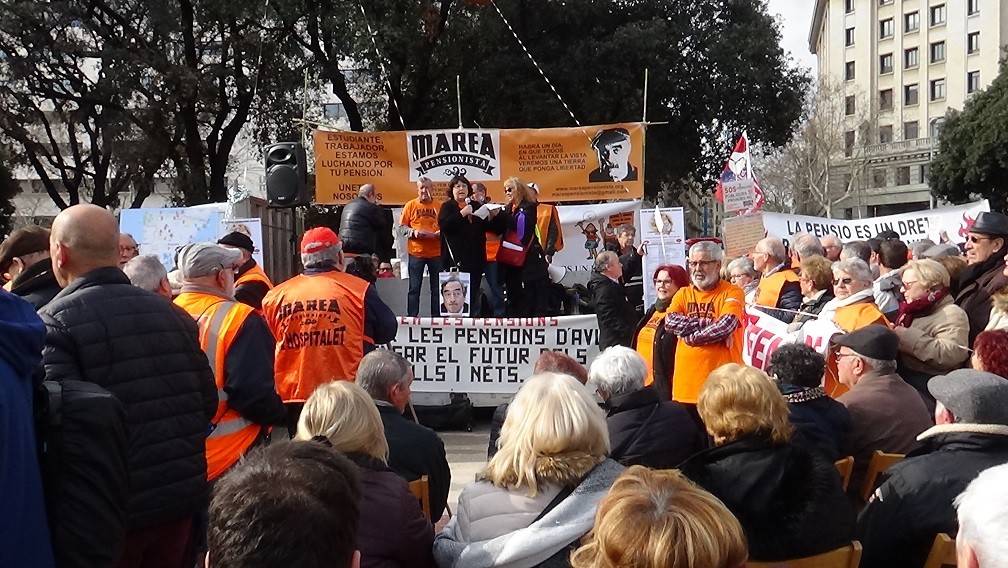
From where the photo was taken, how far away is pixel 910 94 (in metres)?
67.4

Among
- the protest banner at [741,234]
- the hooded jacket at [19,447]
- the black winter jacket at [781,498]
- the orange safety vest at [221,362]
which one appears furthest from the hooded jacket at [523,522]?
the protest banner at [741,234]

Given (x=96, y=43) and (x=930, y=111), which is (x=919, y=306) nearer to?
(x=96, y=43)

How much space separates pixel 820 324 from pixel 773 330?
0.89m

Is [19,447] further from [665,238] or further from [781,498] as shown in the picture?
[665,238]

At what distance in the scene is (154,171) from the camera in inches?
1007

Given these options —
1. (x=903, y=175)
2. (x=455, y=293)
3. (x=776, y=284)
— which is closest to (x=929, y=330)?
(x=776, y=284)

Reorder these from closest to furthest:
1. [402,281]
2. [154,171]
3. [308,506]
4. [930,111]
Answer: [308,506] < [402,281] < [154,171] < [930,111]

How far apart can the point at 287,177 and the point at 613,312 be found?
5230 millimetres

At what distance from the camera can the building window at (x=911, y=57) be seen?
2628 inches

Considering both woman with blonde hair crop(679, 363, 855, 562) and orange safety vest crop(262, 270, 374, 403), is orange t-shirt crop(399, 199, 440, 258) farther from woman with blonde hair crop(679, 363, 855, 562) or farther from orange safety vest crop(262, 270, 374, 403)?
woman with blonde hair crop(679, 363, 855, 562)

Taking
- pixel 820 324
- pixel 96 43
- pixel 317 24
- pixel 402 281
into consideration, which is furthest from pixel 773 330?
pixel 96 43

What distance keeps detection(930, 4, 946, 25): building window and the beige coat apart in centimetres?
6828

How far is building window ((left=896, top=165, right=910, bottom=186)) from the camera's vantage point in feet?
213

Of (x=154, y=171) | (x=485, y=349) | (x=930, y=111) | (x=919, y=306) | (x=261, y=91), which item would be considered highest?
(x=930, y=111)
